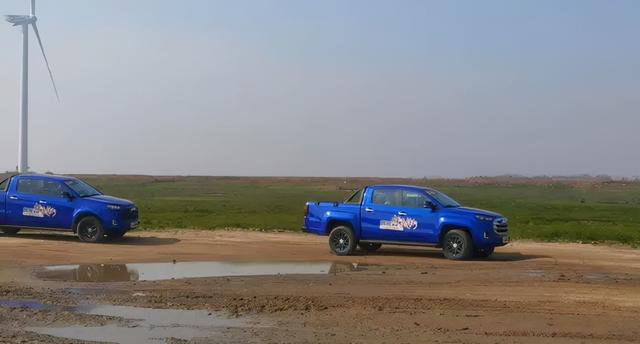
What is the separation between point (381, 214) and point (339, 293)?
6004 millimetres

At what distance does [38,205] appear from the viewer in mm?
19297

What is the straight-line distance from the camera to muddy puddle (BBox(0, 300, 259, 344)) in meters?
8.09

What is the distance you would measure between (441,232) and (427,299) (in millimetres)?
5902

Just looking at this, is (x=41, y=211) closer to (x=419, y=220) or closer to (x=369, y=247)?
(x=369, y=247)

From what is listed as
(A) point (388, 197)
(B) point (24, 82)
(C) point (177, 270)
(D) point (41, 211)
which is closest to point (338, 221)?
(A) point (388, 197)

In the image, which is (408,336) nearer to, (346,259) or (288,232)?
(346,259)

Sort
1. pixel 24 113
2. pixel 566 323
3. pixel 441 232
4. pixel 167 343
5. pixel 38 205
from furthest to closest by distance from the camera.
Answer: pixel 24 113, pixel 38 205, pixel 441 232, pixel 566 323, pixel 167 343

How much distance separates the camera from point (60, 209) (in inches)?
757

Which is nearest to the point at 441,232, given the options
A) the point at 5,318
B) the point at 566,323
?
the point at 566,323

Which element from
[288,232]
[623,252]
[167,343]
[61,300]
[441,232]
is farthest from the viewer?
[288,232]

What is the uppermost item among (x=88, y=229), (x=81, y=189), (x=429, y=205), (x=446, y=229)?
(x=81, y=189)

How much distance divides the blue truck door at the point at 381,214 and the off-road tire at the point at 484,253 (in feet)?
5.75

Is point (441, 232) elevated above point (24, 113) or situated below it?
below

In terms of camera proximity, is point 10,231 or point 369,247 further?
point 10,231
